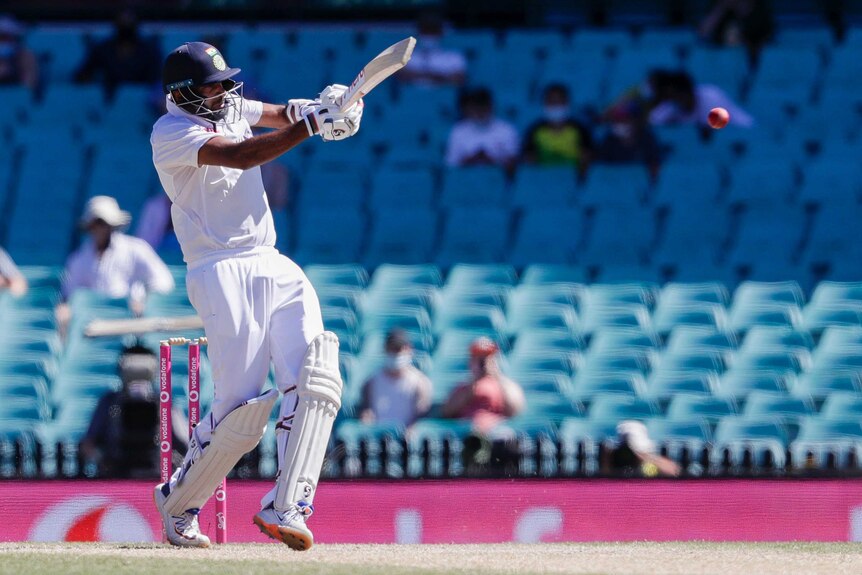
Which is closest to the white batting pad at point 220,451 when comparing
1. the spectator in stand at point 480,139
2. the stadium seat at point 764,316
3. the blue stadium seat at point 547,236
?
the stadium seat at point 764,316

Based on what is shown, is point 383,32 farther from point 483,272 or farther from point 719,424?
point 719,424

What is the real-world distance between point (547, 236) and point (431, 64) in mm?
2629

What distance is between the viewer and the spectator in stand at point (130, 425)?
8.08 m

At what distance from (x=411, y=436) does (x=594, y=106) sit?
4.85 meters

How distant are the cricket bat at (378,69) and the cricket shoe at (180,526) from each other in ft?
5.94

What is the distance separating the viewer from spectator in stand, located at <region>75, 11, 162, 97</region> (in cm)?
1375

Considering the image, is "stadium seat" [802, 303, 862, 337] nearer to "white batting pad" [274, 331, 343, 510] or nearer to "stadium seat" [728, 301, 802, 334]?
"stadium seat" [728, 301, 802, 334]

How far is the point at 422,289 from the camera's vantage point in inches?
423

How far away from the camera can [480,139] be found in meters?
12.4

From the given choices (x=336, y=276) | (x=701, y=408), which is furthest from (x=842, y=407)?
(x=336, y=276)

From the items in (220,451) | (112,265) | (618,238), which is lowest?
(220,451)

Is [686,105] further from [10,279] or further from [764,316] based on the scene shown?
[10,279]

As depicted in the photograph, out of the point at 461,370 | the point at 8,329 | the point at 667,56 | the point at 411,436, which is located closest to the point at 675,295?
the point at 461,370

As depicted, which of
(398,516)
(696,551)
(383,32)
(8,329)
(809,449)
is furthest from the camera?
(383,32)
